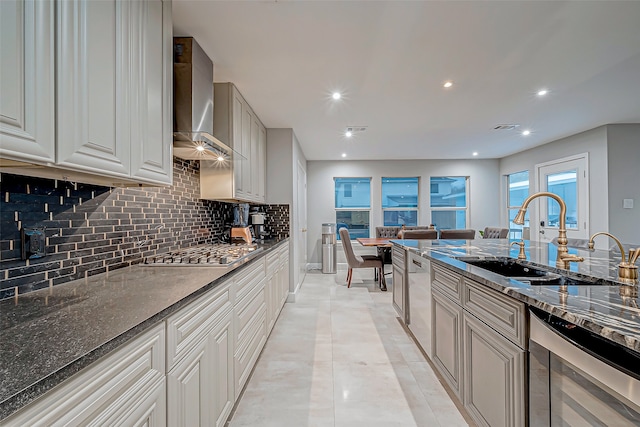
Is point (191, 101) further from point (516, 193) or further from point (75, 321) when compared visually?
point (516, 193)

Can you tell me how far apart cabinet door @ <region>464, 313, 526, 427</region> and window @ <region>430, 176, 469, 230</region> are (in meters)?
5.86

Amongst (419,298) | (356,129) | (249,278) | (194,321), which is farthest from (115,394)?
(356,129)

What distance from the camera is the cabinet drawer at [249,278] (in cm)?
182

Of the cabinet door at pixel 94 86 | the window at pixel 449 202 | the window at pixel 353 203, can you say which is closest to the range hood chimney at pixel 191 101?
the cabinet door at pixel 94 86

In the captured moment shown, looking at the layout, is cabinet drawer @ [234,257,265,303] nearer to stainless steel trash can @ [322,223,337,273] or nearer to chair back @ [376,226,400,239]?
stainless steel trash can @ [322,223,337,273]

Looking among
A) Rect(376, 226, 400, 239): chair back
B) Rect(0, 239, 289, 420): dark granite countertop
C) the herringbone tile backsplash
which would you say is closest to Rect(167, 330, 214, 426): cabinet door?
Rect(0, 239, 289, 420): dark granite countertop

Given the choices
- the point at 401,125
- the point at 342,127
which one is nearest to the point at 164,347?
the point at 342,127

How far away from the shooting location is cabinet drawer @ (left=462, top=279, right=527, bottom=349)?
3.80 ft

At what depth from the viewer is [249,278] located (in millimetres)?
2045

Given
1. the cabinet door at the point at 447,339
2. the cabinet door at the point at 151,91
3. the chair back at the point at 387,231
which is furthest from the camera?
the chair back at the point at 387,231

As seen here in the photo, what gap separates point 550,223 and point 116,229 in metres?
6.65

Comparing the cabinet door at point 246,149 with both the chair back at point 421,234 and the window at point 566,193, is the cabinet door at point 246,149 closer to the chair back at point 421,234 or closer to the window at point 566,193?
the chair back at point 421,234

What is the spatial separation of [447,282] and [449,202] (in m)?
5.77

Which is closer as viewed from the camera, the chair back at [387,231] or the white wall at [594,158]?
the white wall at [594,158]
